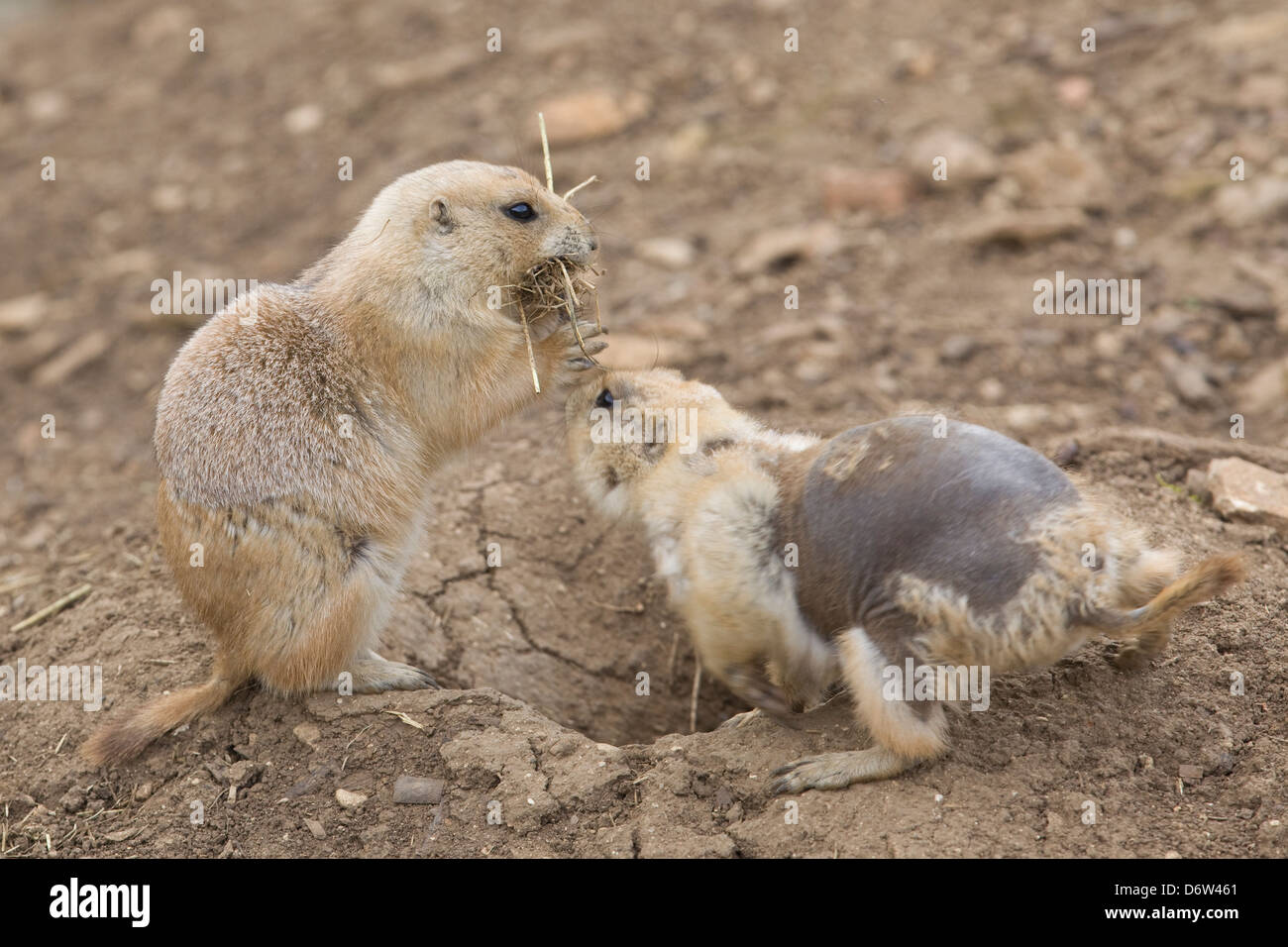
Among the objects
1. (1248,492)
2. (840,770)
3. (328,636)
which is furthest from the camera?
(1248,492)

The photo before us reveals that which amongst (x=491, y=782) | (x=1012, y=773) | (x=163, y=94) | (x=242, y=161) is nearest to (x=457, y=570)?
(x=491, y=782)

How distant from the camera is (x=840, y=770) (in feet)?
15.2

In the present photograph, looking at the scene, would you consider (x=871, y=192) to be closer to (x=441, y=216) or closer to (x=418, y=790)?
(x=441, y=216)

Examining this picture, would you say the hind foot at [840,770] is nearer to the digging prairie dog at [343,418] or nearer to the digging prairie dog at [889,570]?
the digging prairie dog at [889,570]

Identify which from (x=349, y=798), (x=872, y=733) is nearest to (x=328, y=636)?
(x=349, y=798)

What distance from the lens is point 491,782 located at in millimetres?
4980

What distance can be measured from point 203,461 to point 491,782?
6.17 feet

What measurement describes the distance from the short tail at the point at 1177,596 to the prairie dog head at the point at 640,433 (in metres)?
1.78

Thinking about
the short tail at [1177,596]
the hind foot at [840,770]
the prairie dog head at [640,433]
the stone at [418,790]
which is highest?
the prairie dog head at [640,433]

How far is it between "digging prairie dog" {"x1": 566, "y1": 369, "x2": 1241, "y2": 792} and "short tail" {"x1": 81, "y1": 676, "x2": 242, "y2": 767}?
2091mm

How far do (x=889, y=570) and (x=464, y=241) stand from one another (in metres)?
2.54

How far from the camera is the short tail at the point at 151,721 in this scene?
5.28m

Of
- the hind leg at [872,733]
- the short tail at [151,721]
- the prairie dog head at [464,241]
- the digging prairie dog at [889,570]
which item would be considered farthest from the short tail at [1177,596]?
the short tail at [151,721]

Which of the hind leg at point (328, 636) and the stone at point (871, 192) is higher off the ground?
the stone at point (871, 192)
